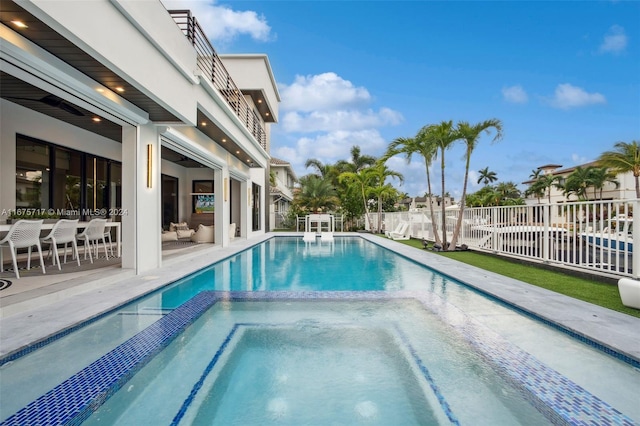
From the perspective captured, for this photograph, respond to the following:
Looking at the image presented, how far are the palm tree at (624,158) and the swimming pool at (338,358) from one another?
22308mm

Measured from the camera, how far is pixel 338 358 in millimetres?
3357

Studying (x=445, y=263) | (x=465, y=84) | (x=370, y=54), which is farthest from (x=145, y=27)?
(x=465, y=84)

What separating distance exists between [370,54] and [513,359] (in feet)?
95.5

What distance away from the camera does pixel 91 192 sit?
9.93 metres

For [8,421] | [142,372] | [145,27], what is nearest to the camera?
[8,421]

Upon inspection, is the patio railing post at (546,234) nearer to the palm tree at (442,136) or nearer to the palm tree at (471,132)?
the palm tree at (471,132)

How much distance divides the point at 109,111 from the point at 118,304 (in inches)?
131

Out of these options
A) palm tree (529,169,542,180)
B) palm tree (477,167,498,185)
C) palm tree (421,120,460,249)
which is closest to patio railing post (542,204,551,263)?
palm tree (421,120,460,249)

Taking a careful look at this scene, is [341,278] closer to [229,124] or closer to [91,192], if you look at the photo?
[229,124]

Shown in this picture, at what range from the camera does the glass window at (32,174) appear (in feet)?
25.2

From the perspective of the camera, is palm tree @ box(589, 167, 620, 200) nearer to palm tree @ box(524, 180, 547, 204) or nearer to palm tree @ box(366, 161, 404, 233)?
palm tree @ box(524, 180, 547, 204)

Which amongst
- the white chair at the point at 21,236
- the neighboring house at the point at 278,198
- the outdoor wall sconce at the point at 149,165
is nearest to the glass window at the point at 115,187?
the outdoor wall sconce at the point at 149,165

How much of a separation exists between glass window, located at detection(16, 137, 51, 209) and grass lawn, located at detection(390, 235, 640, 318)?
10.5 m

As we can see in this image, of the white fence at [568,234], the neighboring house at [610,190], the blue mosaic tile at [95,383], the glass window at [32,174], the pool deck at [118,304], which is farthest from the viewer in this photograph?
the neighboring house at [610,190]
